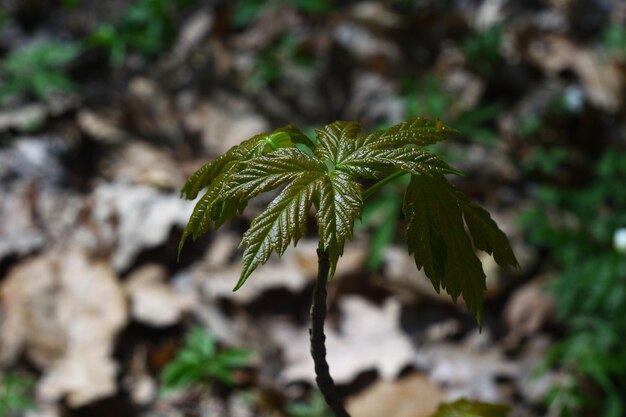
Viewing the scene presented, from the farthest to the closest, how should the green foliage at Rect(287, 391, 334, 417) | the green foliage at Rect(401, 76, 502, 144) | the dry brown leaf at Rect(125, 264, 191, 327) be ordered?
the green foliage at Rect(401, 76, 502, 144), the dry brown leaf at Rect(125, 264, 191, 327), the green foliage at Rect(287, 391, 334, 417)

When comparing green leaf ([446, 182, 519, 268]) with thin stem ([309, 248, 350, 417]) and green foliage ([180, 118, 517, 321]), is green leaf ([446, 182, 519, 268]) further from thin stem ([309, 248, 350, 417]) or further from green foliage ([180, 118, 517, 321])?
thin stem ([309, 248, 350, 417])

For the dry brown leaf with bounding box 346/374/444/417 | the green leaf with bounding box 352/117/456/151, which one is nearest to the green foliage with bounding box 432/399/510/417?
the green leaf with bounding box 352/117/456/151

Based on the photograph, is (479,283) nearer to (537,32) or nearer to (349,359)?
(349,359)

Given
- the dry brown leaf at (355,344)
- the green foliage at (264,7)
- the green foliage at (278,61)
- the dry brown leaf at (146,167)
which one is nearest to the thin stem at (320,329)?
the dry brown leaf at (355,344)

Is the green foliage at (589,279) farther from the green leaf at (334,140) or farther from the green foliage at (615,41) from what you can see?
the green leaf at (334,140)

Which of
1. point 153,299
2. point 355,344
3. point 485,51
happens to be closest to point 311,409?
point 355,344

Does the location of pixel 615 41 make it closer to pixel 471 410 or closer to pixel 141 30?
pixel 141 30
